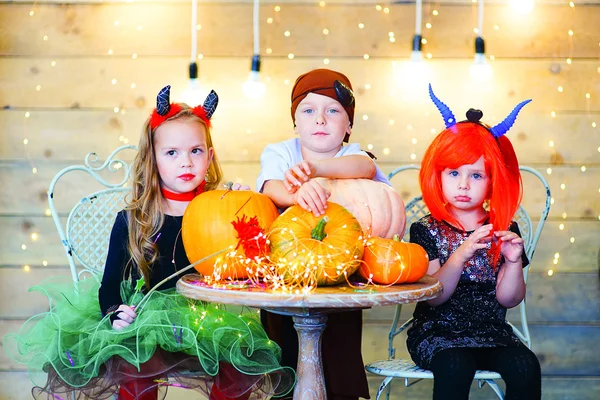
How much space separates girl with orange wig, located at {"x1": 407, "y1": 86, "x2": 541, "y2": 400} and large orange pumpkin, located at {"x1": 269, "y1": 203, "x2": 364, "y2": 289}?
45cm

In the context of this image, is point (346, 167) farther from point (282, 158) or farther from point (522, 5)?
point (522, 5)

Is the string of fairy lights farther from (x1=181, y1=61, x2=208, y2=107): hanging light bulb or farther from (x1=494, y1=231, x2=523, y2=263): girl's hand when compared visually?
(x1=494, y1=231, x2=523, y2=263): girl's hand

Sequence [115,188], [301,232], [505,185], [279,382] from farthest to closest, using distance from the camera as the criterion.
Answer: [115,188] < [505,185] < [279,382] < [301,232]

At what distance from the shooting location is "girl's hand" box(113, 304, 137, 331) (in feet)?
6.28

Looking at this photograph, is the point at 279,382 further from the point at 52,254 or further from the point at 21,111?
the point at 21,111

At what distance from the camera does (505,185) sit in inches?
84.6

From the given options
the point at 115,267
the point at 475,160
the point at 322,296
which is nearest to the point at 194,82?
the point at 115,267

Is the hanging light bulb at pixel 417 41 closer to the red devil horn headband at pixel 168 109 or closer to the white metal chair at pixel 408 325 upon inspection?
the white metal chair at pixel 408 325

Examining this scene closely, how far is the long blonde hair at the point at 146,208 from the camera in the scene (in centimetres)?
216

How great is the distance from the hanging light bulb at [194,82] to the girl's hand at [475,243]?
47.6 inches

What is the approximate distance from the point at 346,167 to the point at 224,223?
1.32 ft

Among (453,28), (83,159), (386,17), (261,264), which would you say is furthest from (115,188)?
(453,28)

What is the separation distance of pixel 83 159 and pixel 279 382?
4.49ft

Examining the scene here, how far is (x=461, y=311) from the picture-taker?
2176mm
